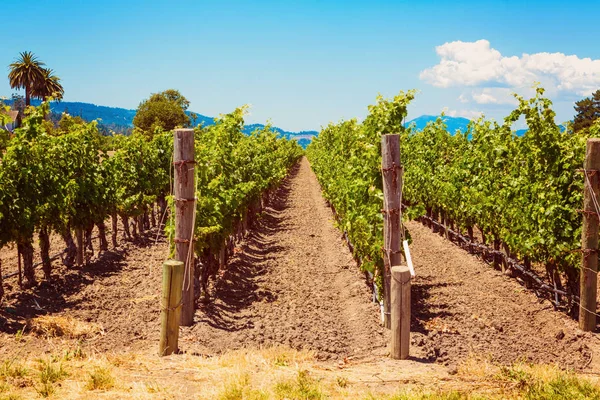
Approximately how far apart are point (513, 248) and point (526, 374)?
4.81 metres

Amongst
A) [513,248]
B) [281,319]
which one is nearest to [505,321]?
A: [513,248]

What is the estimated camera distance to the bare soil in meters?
6.83

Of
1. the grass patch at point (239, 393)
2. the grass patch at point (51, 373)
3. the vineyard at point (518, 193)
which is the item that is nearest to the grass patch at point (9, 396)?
the grass patch at point (51, 373)

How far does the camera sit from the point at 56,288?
32.6 ft

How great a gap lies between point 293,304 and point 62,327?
350cm

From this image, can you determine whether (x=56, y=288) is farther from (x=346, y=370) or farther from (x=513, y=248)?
(x=513, y=248)

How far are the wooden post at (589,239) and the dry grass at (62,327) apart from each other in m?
6.48

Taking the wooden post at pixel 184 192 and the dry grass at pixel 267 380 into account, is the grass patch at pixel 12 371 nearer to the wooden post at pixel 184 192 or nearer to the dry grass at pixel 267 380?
the dry grass at pixel 267 380

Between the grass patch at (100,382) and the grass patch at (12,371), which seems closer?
the grass patch at (100,382)

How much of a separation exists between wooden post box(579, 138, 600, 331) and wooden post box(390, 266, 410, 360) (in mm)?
2928

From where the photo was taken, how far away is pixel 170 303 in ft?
19.9

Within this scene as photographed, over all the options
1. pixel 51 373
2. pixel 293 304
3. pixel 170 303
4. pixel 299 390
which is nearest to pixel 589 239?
pixel 293 304

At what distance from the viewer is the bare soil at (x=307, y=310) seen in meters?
6.83

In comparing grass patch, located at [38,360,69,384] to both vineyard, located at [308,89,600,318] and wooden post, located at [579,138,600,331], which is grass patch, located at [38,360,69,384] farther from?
wooden post, located at [579,138,600,331]
